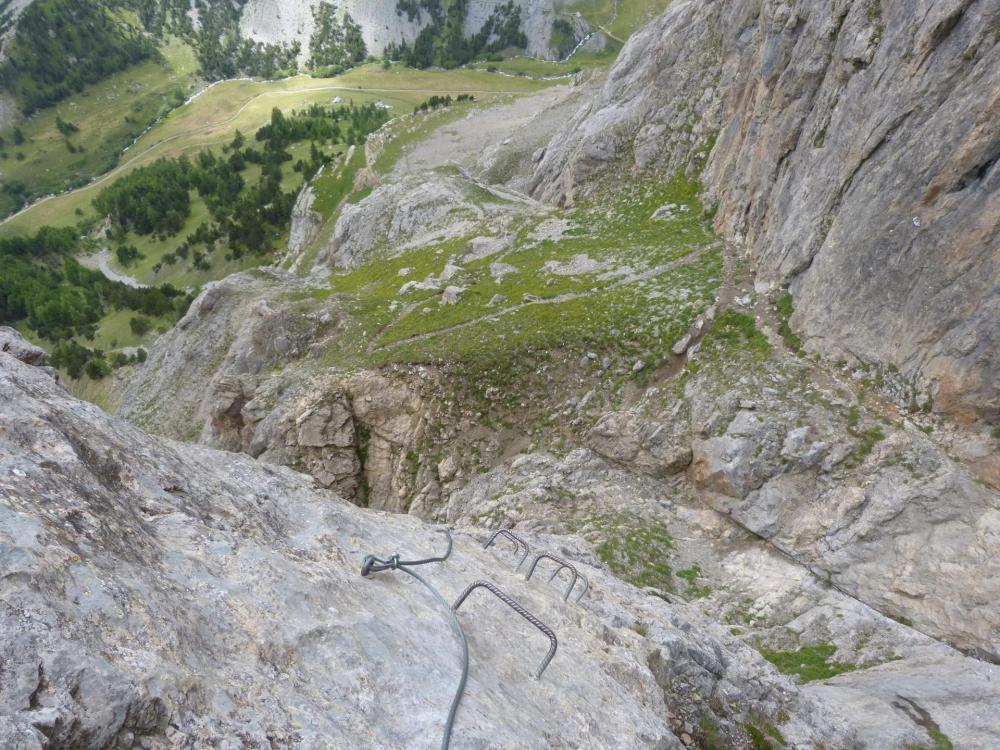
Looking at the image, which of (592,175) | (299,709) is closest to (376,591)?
(299,709)

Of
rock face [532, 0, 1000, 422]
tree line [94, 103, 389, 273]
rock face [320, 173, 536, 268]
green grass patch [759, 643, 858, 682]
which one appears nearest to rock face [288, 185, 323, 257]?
rock face [320, 173, 536, 268]

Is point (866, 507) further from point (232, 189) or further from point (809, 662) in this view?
point (232, 189)

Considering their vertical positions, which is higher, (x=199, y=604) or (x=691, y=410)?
(x=199, y=604)

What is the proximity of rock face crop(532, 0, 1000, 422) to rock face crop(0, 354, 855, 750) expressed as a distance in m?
15.5

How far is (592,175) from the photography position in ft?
165

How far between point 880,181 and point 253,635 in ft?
90.5

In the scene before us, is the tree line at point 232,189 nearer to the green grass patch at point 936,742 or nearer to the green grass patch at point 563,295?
the green grass patch at point 563,295

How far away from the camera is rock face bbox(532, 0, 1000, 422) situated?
1902 centimetres

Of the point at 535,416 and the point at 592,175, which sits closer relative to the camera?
the point at 535,416

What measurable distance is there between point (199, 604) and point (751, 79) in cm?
4446

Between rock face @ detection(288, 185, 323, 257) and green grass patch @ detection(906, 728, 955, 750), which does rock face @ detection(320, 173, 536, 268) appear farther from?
green grass patch @ detection(906, 728, 955, 750)

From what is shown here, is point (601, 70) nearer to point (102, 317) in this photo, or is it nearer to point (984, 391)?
point (984, 391)

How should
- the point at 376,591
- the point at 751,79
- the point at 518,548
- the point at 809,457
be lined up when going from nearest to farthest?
the point at 376,591 < the point at 518,548 < the point at 809,457 < the point at 751,79

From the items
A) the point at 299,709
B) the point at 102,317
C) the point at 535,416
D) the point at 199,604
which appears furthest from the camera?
the point at 102,317
